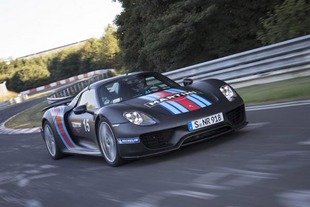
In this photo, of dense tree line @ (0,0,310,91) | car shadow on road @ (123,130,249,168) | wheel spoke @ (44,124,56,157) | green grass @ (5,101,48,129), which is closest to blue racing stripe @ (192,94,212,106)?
car shadow on road @ (123,130,249,168)

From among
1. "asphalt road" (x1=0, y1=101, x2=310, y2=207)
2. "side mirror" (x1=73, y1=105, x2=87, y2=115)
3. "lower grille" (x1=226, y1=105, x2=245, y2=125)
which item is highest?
"side mirror" (x1=73, y1=105, x2=87, y2=115)

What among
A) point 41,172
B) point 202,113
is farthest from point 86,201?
point 41,172

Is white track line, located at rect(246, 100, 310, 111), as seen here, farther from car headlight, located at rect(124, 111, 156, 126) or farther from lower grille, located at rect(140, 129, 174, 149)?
car headlight, located at rect(124, 111, 156, 126)

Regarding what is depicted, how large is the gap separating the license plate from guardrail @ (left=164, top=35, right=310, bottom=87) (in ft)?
17.2

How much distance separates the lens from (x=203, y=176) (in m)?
5.30

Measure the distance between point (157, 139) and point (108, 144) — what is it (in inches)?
34.7

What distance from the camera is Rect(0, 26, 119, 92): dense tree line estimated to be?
68.7 m

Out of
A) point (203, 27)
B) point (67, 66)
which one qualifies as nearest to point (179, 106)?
point (203, 27)

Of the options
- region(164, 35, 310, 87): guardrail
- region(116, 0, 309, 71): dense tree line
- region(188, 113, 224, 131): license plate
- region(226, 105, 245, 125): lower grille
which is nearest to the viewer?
region(188, 113, 224, 131): license plate

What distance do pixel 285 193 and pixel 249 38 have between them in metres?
18.0

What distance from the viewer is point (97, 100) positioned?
7527mm

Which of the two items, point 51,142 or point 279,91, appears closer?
point 51,142

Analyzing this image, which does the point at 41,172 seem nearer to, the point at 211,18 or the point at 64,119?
the point at 64,119

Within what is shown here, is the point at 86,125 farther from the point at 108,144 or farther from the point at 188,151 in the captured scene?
the point at 188,151
